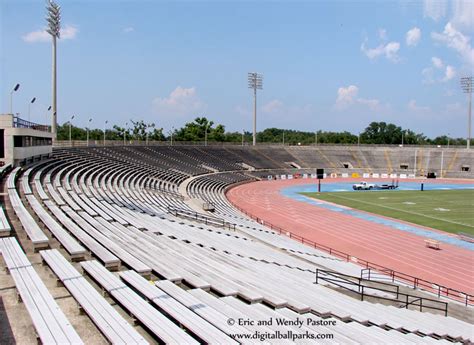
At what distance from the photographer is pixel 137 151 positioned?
61562 mm

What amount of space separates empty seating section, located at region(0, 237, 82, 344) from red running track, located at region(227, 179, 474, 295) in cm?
1824

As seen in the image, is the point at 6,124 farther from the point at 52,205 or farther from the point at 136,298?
the point at 136,298

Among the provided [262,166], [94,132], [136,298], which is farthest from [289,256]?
[94,132]

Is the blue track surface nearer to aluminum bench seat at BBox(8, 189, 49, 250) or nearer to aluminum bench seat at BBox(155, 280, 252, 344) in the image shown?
aluminum bench seat at BBox(155, 280, 252, 344)

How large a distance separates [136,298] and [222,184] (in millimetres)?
49585

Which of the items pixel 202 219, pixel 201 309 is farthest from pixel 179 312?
pixel 202 219

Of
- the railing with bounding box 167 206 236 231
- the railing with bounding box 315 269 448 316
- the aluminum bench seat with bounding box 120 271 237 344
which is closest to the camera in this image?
the aluminum bench seat with bounding box 120 271 237 344

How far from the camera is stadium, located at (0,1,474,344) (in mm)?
7594

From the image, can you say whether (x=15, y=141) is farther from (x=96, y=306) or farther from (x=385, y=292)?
(x=385, y=292)

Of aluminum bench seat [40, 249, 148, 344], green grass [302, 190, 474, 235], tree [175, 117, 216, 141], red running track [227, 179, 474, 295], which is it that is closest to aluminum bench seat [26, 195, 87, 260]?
aluminum bench seat [40, 249, 148, 344]

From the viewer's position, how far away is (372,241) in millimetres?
28047

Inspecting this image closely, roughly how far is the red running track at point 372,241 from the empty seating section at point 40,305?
59.8 ft

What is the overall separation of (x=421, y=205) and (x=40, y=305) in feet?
145

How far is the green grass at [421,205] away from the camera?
35031 mm
